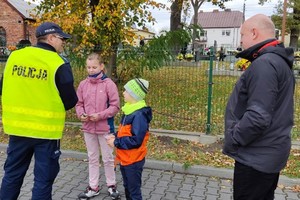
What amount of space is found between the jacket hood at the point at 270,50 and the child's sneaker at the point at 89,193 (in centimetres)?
259

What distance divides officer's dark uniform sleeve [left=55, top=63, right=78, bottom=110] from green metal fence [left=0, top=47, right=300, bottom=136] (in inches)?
140

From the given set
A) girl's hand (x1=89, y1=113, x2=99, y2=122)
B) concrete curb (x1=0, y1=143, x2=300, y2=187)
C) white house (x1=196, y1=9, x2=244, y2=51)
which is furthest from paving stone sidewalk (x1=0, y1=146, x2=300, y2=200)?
white house (x1=196, y1=9, x2=244, y2=51)

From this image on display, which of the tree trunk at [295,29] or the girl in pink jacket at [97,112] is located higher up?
the tree trunk at [295,29]

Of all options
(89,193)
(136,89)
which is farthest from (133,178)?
(89,193)

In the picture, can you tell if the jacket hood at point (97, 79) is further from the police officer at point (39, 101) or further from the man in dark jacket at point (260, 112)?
the man in dark jacket at point (260, 112)

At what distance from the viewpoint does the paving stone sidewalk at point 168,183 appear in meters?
4.27

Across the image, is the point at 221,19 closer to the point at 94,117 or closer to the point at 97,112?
the point at 97,112

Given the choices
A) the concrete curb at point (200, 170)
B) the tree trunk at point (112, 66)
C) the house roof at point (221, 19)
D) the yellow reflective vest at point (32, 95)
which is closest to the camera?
the yellow reflective vest at point (32, 95)

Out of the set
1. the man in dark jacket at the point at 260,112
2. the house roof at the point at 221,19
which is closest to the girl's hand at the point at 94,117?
the man in dark jacket at the point at 260,112

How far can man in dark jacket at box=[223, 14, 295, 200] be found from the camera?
229 cm

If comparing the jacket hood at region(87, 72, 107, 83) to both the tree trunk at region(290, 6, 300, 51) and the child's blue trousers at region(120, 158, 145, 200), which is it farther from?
the tree trunk at region(290, 6, 300, 51)

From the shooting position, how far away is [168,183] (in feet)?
15.3

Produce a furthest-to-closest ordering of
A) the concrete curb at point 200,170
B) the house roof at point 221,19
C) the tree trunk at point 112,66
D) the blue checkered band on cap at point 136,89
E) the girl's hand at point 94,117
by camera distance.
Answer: the house roof at point 221,19 < the tree trunk at point 112,66 < the concrete curb at point 200,170 < the girl's hand at point 94,117 < the blue checkered band on cap at point 136,89

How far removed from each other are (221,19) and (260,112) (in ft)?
302
